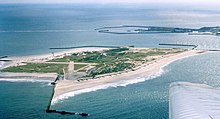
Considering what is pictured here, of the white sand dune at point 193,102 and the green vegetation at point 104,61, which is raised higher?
the white sand dune at point 193,102

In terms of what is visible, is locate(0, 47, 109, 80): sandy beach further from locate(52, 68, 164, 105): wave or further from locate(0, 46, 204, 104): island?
locate(52, 68, 164, 105): wave

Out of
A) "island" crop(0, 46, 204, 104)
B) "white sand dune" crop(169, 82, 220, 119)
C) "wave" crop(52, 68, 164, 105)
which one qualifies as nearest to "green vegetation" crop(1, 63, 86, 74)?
"island" crop(0, 46, 204, 104)

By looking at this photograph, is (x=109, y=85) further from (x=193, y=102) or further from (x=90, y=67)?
(x=193, y=102)

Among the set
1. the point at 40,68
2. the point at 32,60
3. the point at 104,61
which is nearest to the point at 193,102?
the point at 40,68

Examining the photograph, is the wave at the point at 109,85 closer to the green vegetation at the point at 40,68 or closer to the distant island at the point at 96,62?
the distant island at the point at 96,62

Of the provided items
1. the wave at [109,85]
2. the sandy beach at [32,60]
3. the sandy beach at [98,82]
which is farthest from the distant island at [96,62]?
the wave at [109,85]

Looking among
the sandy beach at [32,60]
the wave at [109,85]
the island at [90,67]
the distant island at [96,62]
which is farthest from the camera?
the distant island at [96,62]

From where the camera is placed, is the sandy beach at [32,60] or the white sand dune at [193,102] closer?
the white sand dune at [193,102]
